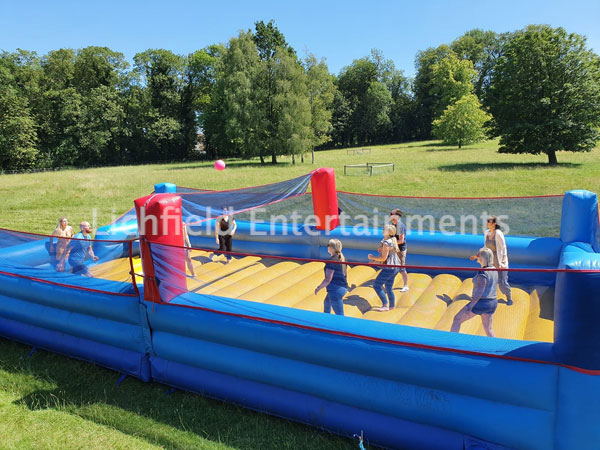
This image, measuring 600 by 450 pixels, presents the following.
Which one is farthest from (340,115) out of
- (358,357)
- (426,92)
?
(358,357)

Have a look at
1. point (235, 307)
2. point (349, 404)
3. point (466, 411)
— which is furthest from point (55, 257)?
point (466, 411)

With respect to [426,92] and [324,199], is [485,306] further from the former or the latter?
[426,92]

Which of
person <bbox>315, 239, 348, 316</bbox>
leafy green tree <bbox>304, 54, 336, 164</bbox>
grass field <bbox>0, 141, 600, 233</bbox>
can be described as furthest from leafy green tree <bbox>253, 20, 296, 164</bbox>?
person <bbox>315, 239, 348, 316</bbox>

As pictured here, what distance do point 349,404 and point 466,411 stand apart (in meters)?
1.04

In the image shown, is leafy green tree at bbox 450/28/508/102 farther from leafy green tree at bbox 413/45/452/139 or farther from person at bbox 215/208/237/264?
person at bbox 215/208/237/264

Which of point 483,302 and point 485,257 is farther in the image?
point 485,257

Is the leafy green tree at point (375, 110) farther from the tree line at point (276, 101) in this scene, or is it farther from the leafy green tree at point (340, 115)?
the leafy green tree at point (340, 115)

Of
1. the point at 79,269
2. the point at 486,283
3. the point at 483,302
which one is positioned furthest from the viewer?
the point at 79,269

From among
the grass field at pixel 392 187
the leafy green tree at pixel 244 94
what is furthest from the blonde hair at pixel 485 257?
the leafy green tree at pixel 244 94

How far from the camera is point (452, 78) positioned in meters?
56.6

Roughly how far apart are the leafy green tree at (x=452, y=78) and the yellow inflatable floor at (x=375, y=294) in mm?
56194

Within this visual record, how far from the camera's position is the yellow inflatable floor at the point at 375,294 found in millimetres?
3307

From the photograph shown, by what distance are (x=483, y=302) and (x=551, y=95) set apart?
2238cm

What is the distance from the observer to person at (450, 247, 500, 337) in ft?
10.5
